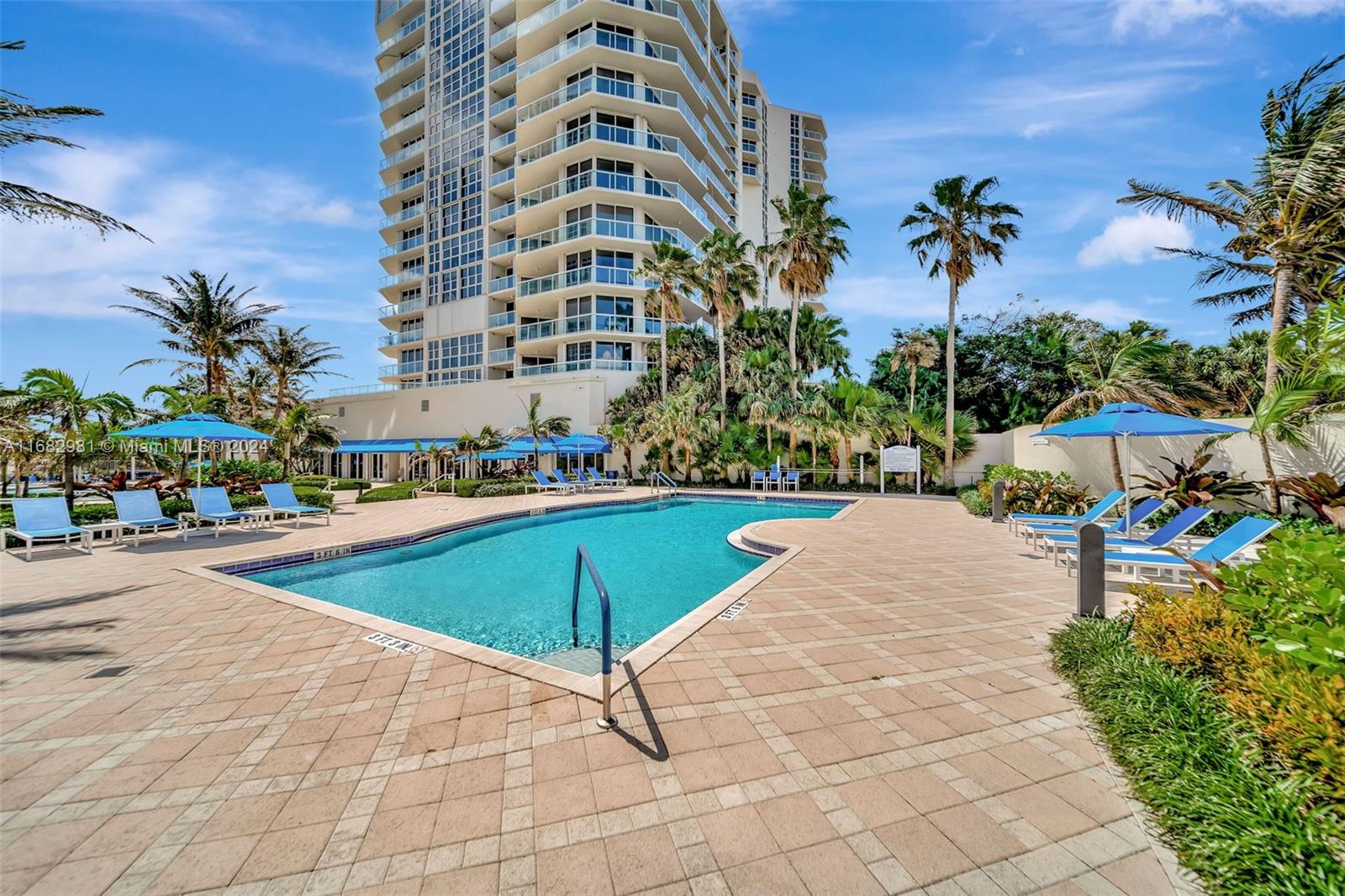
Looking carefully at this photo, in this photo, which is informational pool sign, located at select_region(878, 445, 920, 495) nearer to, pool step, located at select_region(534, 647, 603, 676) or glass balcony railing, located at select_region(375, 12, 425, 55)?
pool step, located at select_region(534, 647, 603, 676)

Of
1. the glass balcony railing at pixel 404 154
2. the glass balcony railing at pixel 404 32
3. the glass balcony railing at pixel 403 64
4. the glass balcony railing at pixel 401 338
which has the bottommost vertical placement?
the glass balcony railing at pixel 401 338

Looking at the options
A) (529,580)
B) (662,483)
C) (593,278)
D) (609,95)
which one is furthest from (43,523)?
(609,95)

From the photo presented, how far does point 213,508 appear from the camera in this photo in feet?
37.8

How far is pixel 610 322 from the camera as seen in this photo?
29.9 meters

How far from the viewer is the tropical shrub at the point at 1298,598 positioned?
2.47m

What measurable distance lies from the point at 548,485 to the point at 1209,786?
72.1 feet

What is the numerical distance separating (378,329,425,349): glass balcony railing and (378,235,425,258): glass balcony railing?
19.7 ft

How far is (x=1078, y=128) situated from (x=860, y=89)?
469 centimetres

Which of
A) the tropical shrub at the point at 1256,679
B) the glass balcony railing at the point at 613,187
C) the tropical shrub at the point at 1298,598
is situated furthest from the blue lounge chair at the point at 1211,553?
the glass balcony railing at the point at 613,187

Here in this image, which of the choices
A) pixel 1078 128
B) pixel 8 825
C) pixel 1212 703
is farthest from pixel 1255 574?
pixel 1078 128

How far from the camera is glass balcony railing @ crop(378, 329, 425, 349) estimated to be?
37219 mm

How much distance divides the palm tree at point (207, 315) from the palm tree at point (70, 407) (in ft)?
46.6

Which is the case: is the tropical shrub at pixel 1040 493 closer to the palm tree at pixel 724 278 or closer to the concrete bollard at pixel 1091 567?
the concrete bollard at pixel 1091 567

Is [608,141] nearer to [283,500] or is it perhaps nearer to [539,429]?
[539,429]
